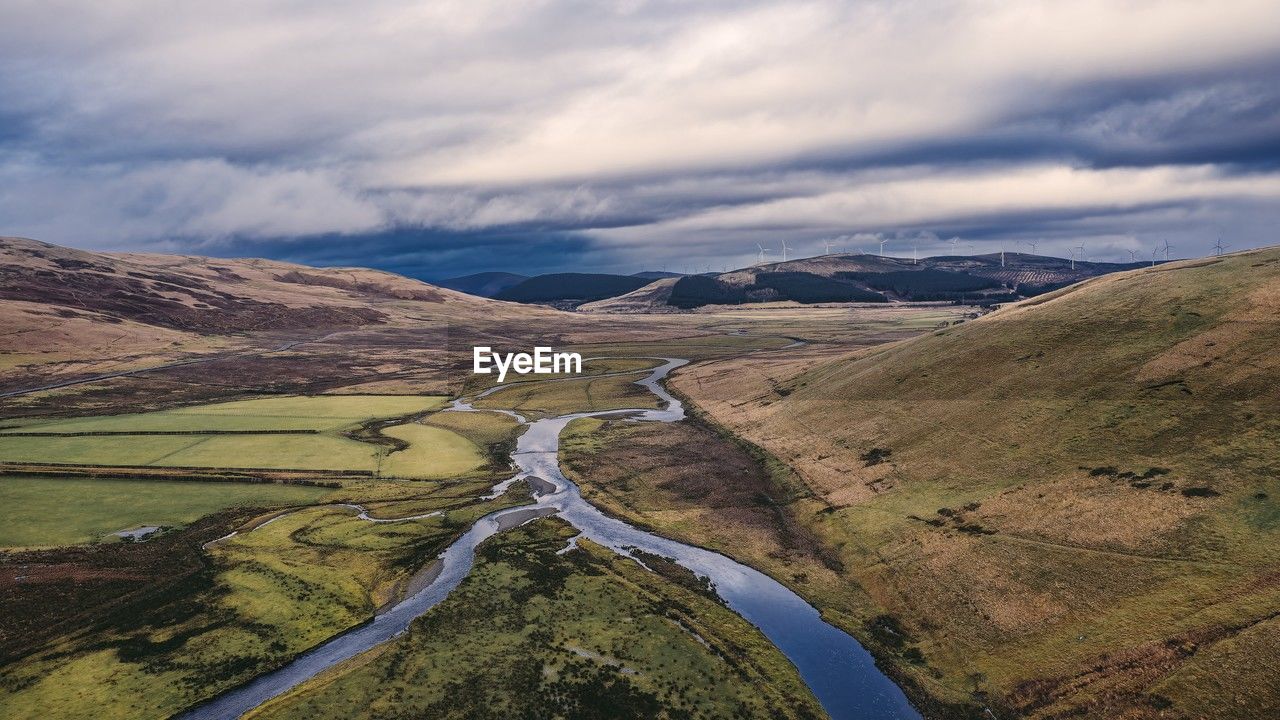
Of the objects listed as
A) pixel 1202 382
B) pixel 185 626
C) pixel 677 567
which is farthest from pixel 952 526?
pixel 185 626

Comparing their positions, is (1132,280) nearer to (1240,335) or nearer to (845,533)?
(1240,335)

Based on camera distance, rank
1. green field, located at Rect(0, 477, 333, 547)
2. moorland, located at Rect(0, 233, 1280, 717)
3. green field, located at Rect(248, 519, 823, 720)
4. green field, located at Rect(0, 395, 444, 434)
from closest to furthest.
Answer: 1. green field, located at Rect(248, 519, 823, 720)
2. moorland, located at Rect(0, 233, 1280, 717)
3. green field, located at Rect(0, 477, 333, 547)
4. green field, located at Rect(0, 395, 444, 434)

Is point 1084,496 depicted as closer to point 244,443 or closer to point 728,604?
point 728,604

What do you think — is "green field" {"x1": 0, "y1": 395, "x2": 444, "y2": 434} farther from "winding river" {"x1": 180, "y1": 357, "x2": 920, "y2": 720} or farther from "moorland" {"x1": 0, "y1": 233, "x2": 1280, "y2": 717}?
"winding river" {"x1": 180, "y1": 357, "x2": 920, "y2": 720}

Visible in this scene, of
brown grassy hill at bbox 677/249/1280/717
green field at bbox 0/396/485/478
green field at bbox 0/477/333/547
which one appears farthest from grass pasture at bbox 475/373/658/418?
green field at bbox 0/477/333/547

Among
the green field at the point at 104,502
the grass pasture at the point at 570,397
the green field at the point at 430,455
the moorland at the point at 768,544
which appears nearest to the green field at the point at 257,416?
the moorland at the point at 768,544

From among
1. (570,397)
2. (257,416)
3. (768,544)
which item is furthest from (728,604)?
(257,416)
